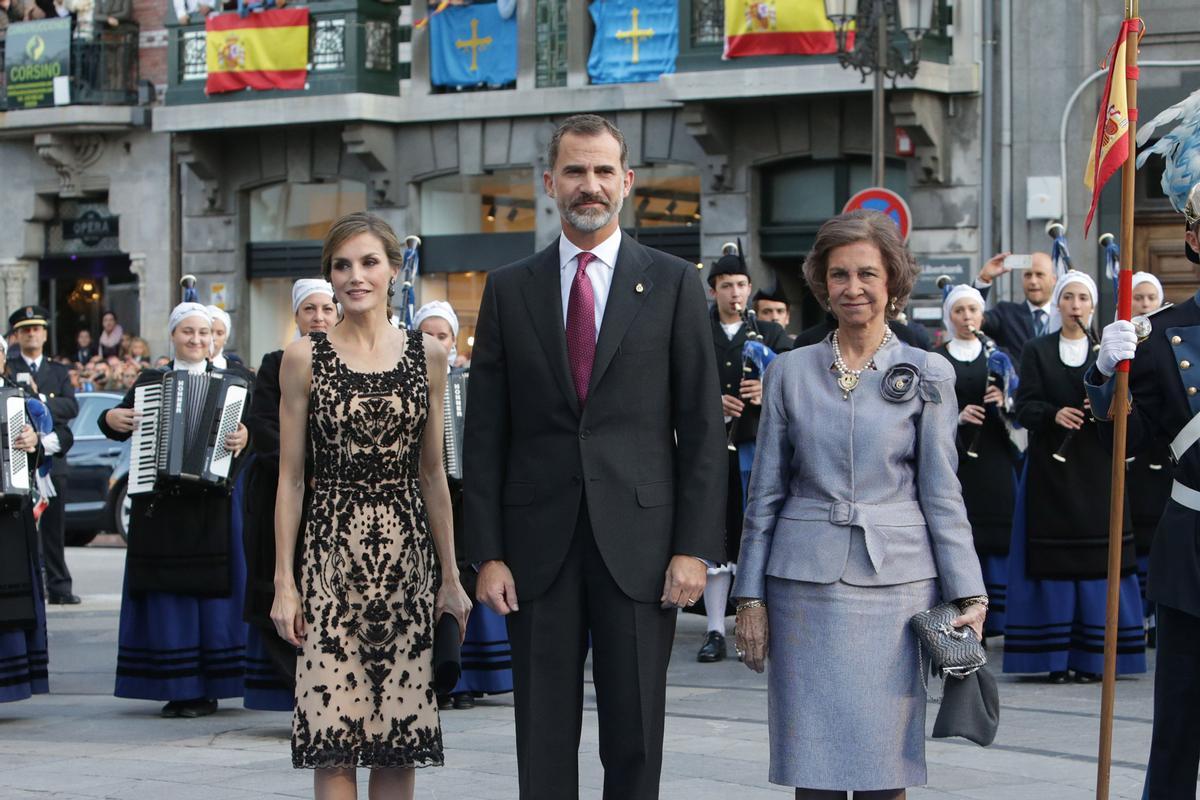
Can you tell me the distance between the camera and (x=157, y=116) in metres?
29.3

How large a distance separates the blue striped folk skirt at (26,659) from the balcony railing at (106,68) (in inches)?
844

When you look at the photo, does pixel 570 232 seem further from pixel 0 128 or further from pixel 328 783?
pixel 0 128

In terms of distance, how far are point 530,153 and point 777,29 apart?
4.26 metres

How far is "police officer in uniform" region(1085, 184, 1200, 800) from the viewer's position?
6465 mm

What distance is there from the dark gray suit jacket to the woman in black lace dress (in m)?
0.55

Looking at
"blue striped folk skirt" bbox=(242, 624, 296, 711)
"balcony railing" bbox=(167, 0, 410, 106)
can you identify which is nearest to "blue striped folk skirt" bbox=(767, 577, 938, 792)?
"blue striped folk skirt" bbox=(242, 624, 296, 711)

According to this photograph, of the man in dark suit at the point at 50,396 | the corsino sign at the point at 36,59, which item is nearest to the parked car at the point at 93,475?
the man in dark suit at the point at 50,396

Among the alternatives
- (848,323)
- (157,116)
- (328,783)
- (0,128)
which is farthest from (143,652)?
(0,128)

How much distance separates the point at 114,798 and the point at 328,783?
1895 millimetres

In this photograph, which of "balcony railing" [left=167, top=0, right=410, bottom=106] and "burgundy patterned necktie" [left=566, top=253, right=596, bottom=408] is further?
"balcony railing" [left=167, top=0, right=410, bottom=106]

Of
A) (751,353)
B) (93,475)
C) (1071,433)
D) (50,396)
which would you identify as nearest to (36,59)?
(93,475)

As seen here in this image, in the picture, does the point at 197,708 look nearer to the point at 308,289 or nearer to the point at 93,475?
the point at 308,289

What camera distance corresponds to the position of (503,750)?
30.1 feet

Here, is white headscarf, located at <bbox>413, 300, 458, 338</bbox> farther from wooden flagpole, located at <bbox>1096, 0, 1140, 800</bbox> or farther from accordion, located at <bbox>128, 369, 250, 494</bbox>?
wooden flagpole, located at <bbox>1096, 0, 1140, 800</bbox>
